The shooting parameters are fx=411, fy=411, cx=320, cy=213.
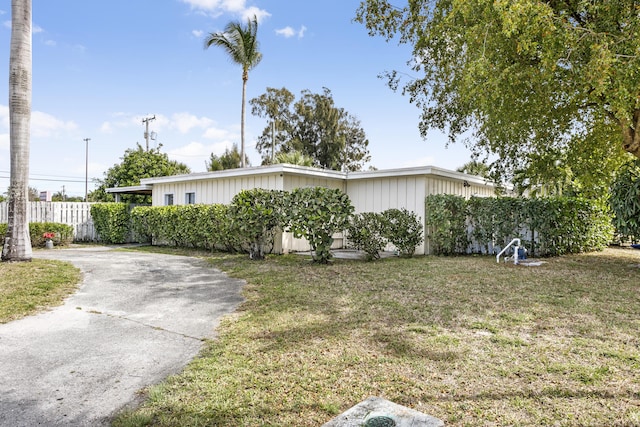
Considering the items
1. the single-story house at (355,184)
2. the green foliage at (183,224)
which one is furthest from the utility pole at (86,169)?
the single-story house at (355,184)

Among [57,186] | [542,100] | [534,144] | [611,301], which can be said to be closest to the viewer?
[611,301]

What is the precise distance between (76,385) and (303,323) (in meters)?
2.28

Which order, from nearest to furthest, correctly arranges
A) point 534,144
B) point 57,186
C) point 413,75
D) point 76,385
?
point 76,385
point 534,144
point 413,75
point 57,186

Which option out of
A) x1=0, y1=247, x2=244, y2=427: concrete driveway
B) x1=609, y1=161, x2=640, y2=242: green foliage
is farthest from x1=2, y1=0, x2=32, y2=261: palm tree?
x1=609, y1=161, x2=640, y2=242: green foliage

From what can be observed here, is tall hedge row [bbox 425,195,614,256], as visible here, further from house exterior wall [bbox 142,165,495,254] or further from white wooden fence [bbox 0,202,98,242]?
white wooden fence [bbox 0,202,98,242]

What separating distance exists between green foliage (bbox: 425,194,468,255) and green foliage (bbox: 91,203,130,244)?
37.2ft

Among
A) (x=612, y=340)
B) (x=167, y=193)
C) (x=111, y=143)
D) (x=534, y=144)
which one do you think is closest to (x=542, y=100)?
(x=534, y=144)

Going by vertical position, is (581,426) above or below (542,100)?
below

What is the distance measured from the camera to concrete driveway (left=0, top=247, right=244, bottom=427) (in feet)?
9.16

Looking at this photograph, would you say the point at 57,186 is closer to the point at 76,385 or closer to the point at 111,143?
the point at 111,143

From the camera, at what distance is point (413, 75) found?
1153 cm

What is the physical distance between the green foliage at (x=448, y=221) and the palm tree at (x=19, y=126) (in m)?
9.59

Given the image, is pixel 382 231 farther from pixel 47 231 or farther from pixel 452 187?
pixel 47 231

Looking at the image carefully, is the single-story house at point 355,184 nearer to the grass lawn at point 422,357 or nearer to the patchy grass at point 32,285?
the grass lawn at point 422,357
